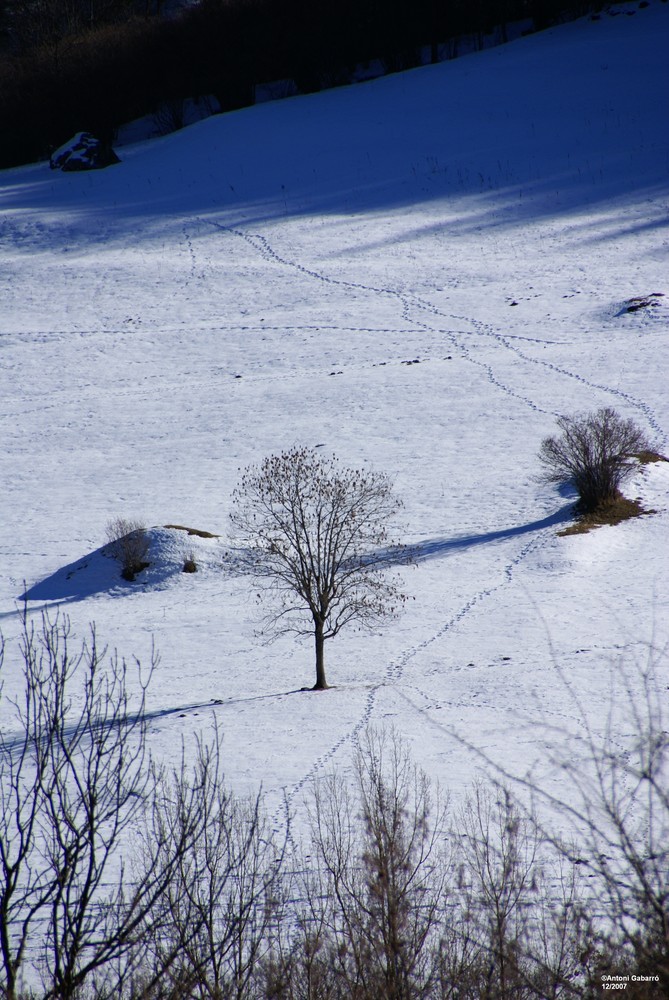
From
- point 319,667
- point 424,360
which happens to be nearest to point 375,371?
point 424,360

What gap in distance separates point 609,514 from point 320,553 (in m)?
7.07

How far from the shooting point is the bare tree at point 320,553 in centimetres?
1750

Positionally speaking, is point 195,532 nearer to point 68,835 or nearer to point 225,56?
point 68,835

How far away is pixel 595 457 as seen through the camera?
76.9 ft

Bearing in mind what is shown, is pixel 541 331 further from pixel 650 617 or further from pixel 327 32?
pixel 327 32

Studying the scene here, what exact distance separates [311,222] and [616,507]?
78.3 feet

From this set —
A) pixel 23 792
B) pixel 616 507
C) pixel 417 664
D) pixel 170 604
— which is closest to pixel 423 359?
pixel 616 507

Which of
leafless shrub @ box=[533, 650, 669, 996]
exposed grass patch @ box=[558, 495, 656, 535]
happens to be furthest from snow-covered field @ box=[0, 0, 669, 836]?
leafless shrub @ box=[533, 650, 669, 996]

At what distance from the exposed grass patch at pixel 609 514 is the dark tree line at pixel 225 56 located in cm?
4223

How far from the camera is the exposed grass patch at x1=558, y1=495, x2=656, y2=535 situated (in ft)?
74.6

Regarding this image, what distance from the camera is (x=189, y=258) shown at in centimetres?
Answer: 4047

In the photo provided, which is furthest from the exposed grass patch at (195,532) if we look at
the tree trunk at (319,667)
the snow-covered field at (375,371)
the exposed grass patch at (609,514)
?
the exposed grass patch at (609,514)

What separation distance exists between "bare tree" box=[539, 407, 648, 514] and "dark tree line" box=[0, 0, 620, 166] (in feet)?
133

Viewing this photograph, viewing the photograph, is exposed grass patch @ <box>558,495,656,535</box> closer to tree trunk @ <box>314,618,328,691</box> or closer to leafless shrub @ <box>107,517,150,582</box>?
tree trunk @ <box>314,618,328,691</box>
